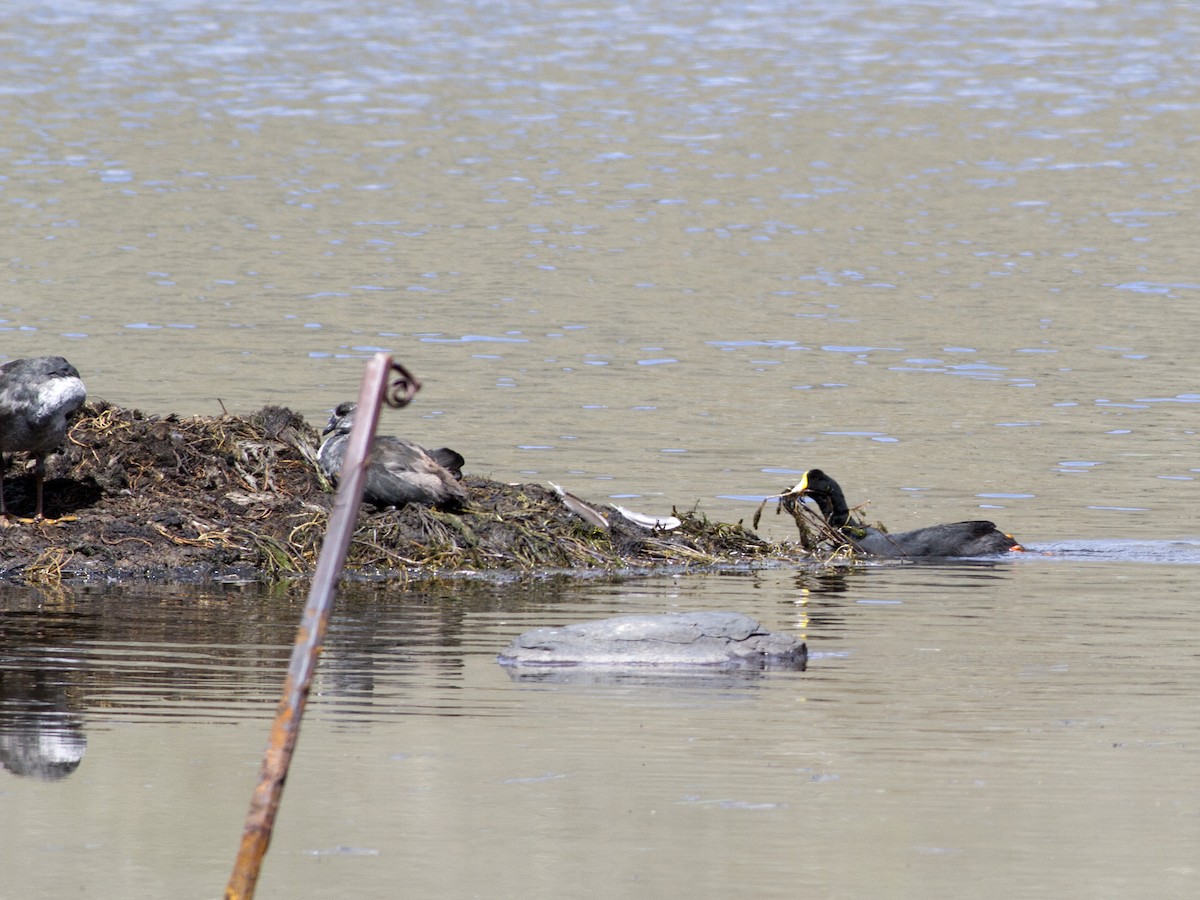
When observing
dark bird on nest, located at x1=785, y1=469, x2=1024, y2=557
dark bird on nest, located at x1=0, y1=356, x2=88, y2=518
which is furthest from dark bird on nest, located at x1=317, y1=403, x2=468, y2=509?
dark bird on nest, located at x1=785, y1=469, x2=1024, y2=557

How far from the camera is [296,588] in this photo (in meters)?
13.4

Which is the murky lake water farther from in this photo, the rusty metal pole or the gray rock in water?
the rusty metal pole

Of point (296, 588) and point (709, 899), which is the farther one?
point (296, 588)

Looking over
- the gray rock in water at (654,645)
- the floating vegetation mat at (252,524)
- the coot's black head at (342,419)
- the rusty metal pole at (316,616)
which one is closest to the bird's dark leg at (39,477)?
the floating vegetation mat at (252,524)

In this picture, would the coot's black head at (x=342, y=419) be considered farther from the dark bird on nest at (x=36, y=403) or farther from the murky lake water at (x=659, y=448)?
the murky lake water at (x=659, y=448)

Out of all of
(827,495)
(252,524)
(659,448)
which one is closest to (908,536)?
(827,495)

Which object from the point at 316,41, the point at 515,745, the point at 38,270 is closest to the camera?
the point at 515,745

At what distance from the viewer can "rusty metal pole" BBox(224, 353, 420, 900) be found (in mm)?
5180

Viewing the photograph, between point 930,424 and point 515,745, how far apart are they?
13.5 m

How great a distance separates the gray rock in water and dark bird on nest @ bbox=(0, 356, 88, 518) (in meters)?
3.82

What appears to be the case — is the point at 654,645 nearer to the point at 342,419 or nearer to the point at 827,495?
the point at 342,419

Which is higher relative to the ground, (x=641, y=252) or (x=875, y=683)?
(x=641, y=252)

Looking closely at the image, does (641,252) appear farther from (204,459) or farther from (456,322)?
(204,459)

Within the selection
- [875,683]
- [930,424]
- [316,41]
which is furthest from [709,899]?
[316,41]
